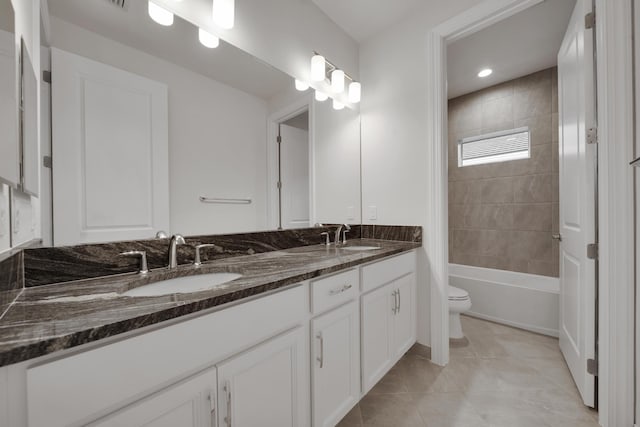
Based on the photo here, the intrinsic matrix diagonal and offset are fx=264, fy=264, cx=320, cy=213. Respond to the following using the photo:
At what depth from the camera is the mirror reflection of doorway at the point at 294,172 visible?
5.45 feet

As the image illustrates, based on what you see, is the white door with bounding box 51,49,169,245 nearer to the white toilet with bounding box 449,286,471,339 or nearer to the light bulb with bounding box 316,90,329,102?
the light bulb with bounding box 316,90,329,102

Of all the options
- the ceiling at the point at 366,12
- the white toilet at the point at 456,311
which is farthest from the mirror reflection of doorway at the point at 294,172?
the white toilet at the point at 456,311

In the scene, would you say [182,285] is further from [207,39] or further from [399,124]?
[399,124]

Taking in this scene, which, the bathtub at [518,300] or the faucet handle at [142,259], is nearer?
the faucet handle at [142,259]

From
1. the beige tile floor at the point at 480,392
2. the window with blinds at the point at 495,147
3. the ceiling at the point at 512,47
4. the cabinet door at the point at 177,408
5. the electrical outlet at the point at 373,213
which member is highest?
the ceiling at the point at 512,47

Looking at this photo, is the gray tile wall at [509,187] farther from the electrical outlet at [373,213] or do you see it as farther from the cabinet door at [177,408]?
the cabinet door at [177,408]

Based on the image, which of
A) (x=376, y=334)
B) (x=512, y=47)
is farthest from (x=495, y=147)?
(x=376, y=334)

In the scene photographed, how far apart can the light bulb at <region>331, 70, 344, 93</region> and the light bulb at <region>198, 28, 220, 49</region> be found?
914 millimetres

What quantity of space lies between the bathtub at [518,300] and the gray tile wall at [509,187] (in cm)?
11

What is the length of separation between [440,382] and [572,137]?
66.1 inches

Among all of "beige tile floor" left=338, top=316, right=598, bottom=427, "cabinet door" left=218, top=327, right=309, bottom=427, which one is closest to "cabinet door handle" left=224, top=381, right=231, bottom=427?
"cabinet door" left=218, top=327, right=309, bottom=427

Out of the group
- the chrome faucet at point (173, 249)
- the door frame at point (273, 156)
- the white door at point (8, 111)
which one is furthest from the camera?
the door frame at point (273, 156)

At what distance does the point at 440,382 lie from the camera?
1.62m

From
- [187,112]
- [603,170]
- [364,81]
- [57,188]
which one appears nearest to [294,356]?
[57,188]
